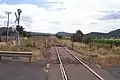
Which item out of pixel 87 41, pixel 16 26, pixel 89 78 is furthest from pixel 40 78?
pixel 87 41

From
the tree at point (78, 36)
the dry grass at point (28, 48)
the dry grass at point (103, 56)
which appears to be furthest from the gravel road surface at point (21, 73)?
the tree at point (78, 36)

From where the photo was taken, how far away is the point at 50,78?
1283 cm

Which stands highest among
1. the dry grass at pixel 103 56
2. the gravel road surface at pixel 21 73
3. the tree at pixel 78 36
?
the tree at pixel 78 36

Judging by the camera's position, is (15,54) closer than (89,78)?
No

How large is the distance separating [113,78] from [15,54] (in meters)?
9.93

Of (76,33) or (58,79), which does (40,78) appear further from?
(76,33)

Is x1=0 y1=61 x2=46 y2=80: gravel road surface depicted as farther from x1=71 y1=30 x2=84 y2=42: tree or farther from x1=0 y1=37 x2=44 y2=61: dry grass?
x1=71 y1=30 x2=84 y2=42: tree

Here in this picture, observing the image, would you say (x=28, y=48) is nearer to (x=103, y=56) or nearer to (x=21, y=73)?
(x=103, y=56)

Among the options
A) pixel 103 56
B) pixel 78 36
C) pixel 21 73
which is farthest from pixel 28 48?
pixel 78 36

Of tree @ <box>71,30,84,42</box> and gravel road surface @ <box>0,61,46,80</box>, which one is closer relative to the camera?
gravel road surface @ <box>0,61,46,80</box>

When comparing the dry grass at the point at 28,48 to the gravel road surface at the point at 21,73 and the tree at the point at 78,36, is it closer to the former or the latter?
the gravel road surface at the point at 21,73

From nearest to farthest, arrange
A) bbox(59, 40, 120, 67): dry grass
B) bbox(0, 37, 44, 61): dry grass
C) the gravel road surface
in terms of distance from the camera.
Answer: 1. the gravel road surface
2. bbox(59, 40, 120, 67): dry grass
3. bbox(0, 37, 44, 61): dry grass

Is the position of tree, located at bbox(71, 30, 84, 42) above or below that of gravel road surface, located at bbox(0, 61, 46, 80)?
above

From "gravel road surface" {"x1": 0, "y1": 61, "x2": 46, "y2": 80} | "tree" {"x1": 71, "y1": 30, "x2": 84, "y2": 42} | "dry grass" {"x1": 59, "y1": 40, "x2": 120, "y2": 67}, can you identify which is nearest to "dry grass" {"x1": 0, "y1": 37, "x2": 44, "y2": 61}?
→ "dry grass" {"x1": 59, "y1": 40, "x2": 120, "y2": 67}
